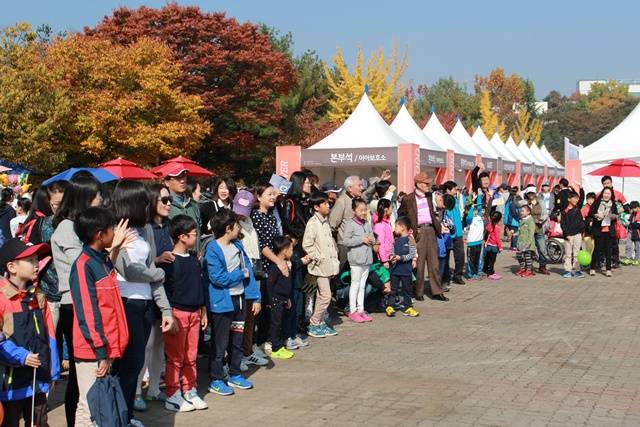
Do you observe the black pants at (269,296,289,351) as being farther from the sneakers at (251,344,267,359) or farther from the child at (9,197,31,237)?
the child at (9,197,31,237)

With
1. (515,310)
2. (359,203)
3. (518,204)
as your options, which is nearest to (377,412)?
(359,203)

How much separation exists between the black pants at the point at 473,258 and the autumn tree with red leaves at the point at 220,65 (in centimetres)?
2166

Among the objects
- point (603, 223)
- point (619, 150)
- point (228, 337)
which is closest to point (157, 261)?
point (228, 337)

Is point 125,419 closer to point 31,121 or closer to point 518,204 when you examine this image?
point 518,204

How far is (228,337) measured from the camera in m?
6.95

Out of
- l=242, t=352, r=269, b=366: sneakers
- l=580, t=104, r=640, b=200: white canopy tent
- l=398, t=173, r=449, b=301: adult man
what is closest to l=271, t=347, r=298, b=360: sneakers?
l=242, t=352, r=269, b=366: sneakers

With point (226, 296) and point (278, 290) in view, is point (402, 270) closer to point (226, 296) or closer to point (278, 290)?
point (278, 290)

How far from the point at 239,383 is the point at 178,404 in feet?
2.71

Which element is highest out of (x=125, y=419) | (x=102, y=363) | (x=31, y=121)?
(x=31, y=121)

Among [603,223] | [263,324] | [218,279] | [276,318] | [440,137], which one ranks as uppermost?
[440,137]

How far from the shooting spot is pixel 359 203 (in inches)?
406

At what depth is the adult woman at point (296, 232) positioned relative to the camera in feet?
28.8

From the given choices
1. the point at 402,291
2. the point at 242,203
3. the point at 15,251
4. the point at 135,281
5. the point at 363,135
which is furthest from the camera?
the point at 363,135

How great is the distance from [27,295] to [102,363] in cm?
63
